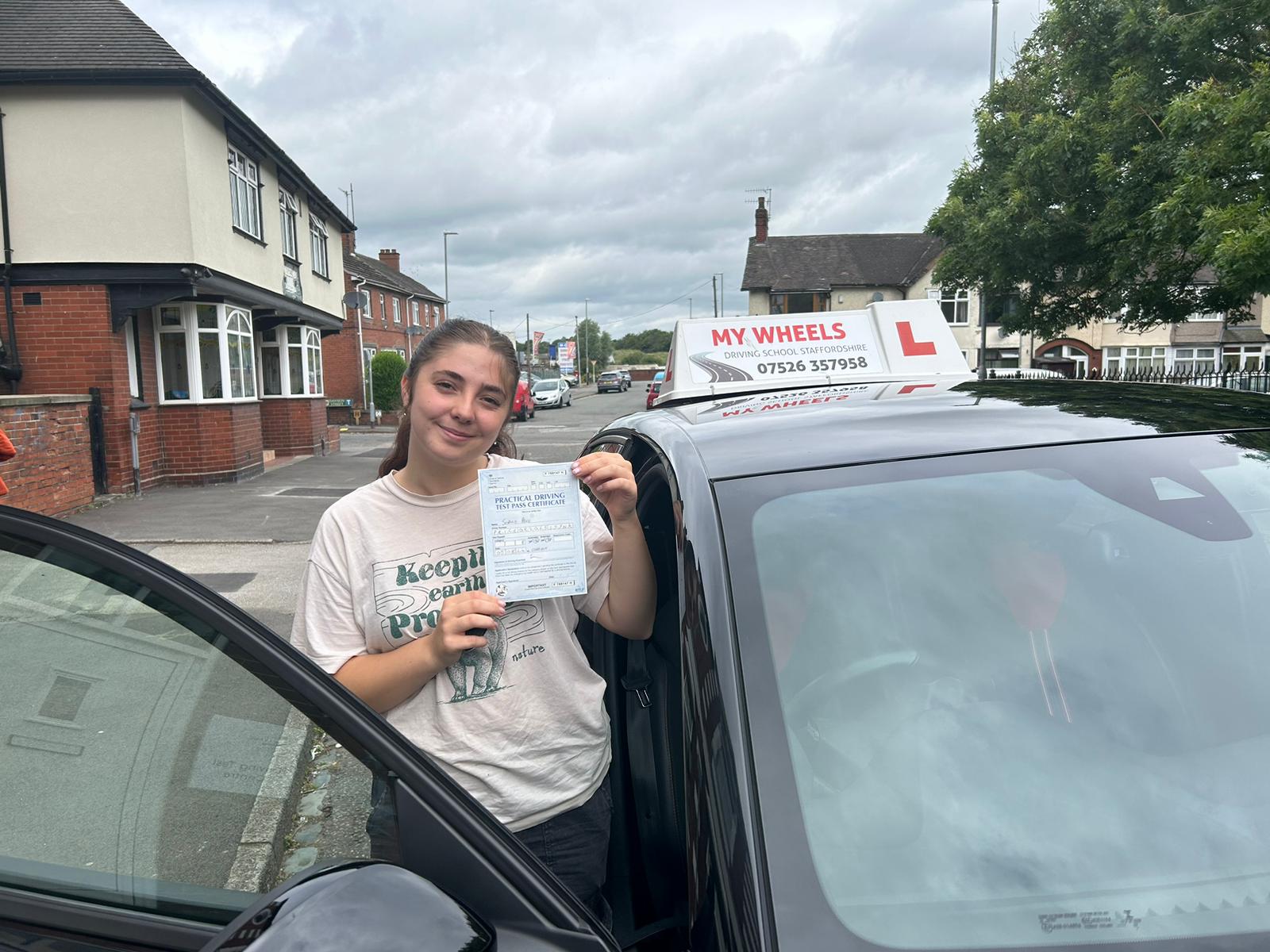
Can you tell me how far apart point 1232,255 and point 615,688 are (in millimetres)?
11480

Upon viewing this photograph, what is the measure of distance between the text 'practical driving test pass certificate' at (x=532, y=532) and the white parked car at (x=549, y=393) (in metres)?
39.2

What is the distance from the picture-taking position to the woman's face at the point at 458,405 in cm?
190

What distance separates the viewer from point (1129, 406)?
1.95 metres

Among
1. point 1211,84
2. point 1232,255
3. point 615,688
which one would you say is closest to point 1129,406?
point 615,688

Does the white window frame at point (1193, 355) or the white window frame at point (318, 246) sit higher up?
the white window frame at point (318, 246)

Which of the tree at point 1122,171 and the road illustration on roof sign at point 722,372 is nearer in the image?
the road illustration on roof sign at point 722,372

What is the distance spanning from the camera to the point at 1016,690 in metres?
1.45

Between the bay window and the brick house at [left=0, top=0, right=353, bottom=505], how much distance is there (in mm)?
4835

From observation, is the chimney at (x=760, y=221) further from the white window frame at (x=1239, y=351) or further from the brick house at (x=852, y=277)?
the white window frame at (x=1239, y=351)

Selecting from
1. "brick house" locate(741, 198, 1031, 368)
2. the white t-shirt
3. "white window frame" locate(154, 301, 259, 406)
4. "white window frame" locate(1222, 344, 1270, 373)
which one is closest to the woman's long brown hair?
the white t-shirt

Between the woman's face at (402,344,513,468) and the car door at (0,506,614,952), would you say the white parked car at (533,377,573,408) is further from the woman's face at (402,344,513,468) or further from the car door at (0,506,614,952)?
the car door at (0,506,614,952)

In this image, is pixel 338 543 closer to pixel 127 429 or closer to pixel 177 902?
pixel 177 902

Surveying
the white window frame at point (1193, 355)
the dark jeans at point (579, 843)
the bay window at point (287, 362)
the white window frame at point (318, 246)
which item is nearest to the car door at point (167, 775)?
the dark jeans at point (579, 843)

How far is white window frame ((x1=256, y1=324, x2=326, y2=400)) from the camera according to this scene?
66.2 feet
